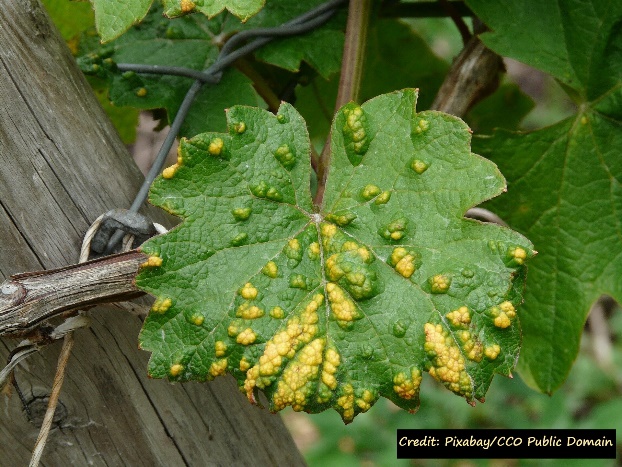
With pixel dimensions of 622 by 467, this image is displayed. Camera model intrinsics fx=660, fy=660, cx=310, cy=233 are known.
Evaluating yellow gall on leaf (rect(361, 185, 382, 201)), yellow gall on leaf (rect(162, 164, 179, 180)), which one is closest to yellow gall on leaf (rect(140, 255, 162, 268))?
yellow gall on leaf (rect(162, 164, 179, 180))

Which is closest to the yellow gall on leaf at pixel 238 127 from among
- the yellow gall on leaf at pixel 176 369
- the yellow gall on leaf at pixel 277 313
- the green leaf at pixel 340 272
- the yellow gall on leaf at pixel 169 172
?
the green leaf at pixel 340 272

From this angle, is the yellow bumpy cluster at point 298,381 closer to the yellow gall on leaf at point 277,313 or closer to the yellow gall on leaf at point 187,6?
the yellow gall on leaf at point 277,313

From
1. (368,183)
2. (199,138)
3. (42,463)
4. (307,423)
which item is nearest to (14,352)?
(42,463)

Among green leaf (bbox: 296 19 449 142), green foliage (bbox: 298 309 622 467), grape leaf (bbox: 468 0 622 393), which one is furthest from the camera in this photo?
green foliage (bbox: 298 309 622 467)

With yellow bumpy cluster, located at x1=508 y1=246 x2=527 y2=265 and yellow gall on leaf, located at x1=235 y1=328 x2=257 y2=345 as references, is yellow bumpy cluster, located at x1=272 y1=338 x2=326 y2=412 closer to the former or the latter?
yellow gall on leaf, located at x1=235 y1=328 x2=257 y2=345

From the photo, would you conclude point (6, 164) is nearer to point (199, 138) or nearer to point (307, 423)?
point (199, 138)

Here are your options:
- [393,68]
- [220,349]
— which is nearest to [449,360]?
[220,349]
